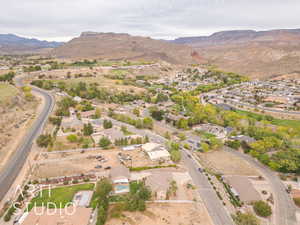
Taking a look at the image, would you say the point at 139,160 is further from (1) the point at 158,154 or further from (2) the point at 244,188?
(2) the point at 244,188

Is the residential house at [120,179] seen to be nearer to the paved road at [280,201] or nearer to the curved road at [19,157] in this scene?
the curved road at [19,157]

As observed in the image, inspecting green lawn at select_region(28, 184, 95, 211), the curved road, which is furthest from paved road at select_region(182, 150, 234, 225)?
the curved road

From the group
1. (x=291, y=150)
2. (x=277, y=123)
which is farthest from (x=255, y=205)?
(x=277, y=123)

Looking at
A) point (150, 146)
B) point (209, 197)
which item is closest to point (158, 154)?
point (150, 146)

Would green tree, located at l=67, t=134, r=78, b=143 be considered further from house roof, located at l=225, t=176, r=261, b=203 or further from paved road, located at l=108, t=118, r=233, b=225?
house roof, located at l=225, t=176, r=261, b=203

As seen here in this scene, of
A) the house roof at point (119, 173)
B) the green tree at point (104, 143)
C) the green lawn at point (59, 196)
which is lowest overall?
the green lawn at point (59, 196)

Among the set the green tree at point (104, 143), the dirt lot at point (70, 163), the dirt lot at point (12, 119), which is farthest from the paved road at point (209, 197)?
the dirt lot at point (12, 119)
